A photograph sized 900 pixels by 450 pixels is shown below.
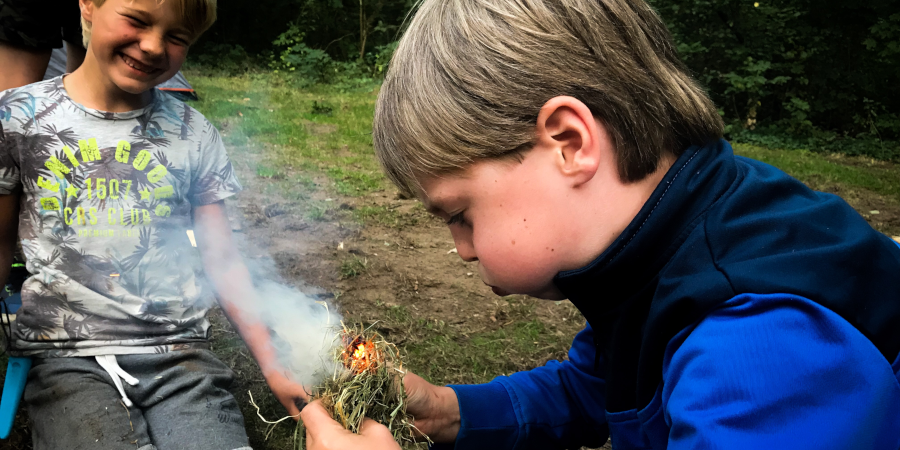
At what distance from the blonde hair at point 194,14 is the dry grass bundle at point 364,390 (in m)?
1.19

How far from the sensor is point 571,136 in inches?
51.9

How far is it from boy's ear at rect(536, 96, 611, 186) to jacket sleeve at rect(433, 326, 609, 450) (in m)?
0.82

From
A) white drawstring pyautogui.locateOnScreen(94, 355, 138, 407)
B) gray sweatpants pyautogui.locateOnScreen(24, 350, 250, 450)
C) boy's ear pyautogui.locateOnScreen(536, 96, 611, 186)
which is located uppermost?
boy's ear pyautogui.locateOnScreen(536, 96, 611, 186)

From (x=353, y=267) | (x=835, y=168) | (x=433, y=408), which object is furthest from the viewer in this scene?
(x=835, y=168)

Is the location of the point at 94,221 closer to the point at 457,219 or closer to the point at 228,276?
the point at 228,276

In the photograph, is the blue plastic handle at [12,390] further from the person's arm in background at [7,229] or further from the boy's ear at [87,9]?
the boy's ear at [87,9]

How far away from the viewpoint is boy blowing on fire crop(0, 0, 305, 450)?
2.07 meters

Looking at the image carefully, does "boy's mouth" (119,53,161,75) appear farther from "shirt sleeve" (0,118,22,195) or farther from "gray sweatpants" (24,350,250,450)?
"gray sweatpants" (24,350,250,450)

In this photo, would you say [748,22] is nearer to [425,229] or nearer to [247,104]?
[247,104]

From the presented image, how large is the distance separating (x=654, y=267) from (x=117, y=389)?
1735 mm

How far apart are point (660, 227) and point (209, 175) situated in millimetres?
1729

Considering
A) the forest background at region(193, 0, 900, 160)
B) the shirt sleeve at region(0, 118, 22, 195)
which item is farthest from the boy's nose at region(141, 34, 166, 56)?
the forest background at region(193, 0, 900, 160)

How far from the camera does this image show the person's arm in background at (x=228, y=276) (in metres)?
2.36

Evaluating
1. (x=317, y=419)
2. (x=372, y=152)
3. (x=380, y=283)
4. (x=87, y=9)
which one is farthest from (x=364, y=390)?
(x=372, y=152)
